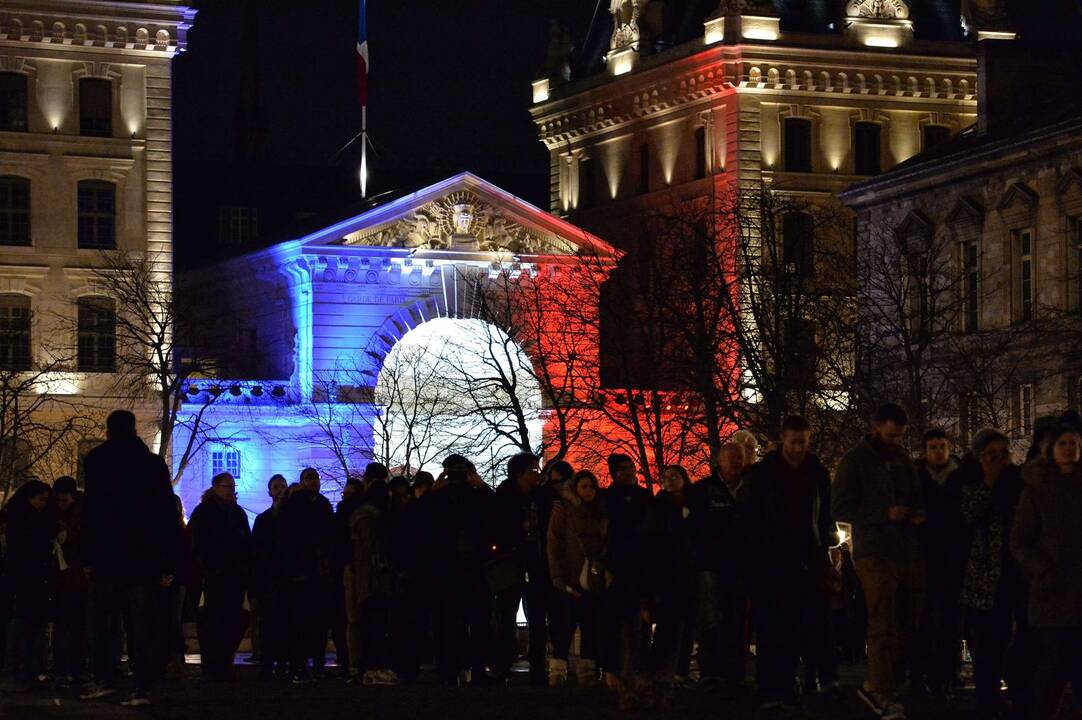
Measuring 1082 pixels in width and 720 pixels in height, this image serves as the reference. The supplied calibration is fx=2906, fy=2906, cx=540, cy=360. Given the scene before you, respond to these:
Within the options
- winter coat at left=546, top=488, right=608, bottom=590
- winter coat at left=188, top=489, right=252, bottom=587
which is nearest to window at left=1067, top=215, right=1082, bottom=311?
winter coat at left=188, top=489, right=252, bottom=587

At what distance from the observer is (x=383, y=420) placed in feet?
269

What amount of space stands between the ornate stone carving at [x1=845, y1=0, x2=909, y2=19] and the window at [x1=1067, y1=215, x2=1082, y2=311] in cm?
3149

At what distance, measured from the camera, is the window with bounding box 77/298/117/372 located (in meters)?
75.9

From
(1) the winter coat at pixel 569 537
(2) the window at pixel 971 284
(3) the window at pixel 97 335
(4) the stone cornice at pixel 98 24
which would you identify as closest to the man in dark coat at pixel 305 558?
(1) the winter coat at pixel 569 537

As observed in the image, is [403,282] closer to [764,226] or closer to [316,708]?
[764,226]

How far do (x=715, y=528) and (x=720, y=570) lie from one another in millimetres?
385

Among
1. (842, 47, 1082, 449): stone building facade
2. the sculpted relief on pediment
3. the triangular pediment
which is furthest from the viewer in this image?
the sculpted relief on pediment

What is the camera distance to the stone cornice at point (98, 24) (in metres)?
75.8

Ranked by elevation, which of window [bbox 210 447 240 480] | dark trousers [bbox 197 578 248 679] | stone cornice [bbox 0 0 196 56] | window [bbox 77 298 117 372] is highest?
stone cornice [bbox 0 0 196 56]

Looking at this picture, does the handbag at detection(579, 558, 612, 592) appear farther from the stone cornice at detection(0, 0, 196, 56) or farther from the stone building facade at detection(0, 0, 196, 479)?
the stone cornice at detection(0, 0, 196, 56)

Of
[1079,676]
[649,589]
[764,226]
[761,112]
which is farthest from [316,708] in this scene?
[761,112]

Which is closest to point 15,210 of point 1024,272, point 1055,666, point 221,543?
point 1024,272

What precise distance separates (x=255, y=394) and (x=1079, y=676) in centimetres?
6096

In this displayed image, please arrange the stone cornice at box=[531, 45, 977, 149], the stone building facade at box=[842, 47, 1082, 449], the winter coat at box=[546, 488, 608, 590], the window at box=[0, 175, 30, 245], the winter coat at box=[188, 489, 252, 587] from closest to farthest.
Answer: the winter coat at box=[546, 488, 608, 590], the winter coat at box=[188, 489, 252, 587], the stone building facade at box=[842, 47, 1082, 449], the window at box=[0, 175, 30, 245], the stone cornice at box=[531, 45, 977, 149]
